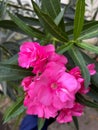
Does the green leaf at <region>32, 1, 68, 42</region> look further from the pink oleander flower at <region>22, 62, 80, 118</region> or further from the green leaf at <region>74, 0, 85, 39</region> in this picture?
the pink oleander flower at <region>22, 62, 80, 118</region>

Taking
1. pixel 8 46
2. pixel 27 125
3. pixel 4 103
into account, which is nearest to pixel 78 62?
pixel 8 46

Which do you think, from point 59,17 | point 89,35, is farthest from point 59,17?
point 89,35

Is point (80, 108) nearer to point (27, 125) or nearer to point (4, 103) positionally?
point (27, 125)

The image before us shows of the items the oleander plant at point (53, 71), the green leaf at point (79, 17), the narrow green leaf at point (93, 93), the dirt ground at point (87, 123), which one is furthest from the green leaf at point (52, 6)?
the dirt ground at point (87, 123)

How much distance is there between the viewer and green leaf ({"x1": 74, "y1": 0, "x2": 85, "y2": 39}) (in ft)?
2.88

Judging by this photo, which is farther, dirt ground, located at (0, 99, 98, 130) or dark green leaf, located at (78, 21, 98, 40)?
dirt ground, located at (0, 99, 98, 130)

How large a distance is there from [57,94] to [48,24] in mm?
239

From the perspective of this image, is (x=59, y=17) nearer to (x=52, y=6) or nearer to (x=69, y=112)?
(x=52, y=6)

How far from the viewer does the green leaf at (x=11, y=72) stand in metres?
0.91

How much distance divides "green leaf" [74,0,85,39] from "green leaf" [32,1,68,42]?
0.13 ft

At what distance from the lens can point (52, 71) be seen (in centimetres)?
75

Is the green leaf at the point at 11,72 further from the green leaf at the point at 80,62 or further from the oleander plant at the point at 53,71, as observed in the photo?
the green leaf at the point at 80,62

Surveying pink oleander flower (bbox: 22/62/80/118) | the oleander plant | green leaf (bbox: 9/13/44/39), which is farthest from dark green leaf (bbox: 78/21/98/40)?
pink oleander flower (bbox: 22/62/80/118)

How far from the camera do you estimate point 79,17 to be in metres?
0.91
